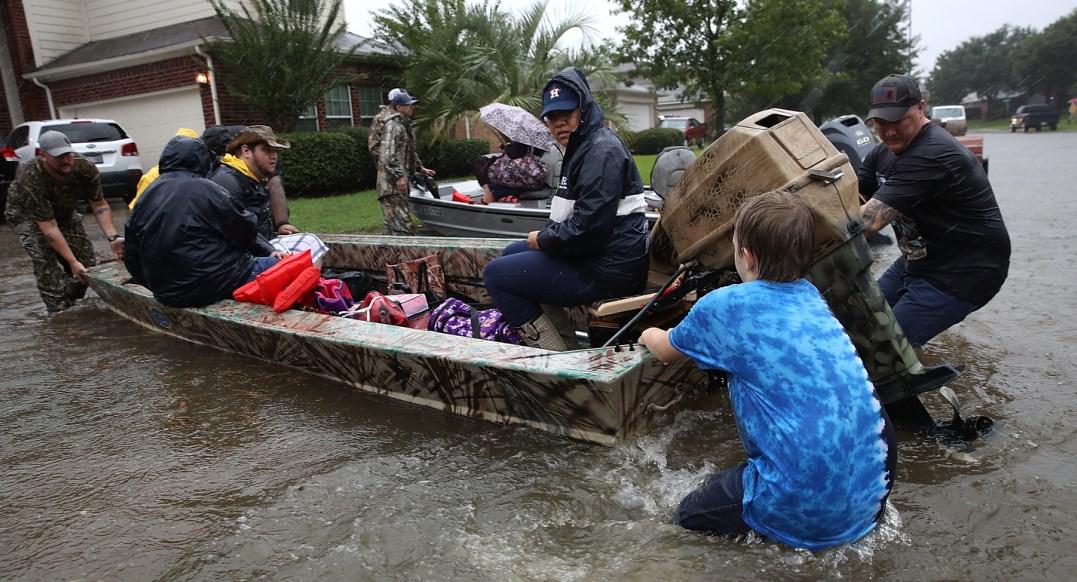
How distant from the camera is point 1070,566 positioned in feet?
7.82

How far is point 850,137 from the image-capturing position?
22.6ft

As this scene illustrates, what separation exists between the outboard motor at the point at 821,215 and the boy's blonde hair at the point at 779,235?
644 mm

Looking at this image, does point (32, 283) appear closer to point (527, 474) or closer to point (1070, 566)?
point (527, 474)

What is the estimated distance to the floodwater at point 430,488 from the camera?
253 cm

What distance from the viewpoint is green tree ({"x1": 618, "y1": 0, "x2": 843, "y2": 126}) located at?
18.2 m

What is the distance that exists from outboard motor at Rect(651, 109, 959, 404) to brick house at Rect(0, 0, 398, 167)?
45.4 ft

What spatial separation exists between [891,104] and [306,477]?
10.6 ft

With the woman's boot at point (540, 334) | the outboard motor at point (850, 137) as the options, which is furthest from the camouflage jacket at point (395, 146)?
the woman's boot at point (540, 334)

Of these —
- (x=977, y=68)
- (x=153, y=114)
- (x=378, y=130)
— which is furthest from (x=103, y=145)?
(x=977, y=68)

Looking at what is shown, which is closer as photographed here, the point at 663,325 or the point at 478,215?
the point at 663,325

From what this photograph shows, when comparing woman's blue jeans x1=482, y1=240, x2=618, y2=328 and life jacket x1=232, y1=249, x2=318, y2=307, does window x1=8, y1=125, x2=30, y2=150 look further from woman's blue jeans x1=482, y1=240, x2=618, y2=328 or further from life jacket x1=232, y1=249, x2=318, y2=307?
woman's blue jeans x1=482, y1=240, x2=618, y2=328

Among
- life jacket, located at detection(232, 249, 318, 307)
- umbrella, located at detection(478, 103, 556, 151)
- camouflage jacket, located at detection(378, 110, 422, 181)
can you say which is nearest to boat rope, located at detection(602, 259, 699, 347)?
life jacket, located at detection(232, 249, 318, 307)

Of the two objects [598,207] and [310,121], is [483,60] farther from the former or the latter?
[598,207]

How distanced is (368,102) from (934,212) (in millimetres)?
17007
